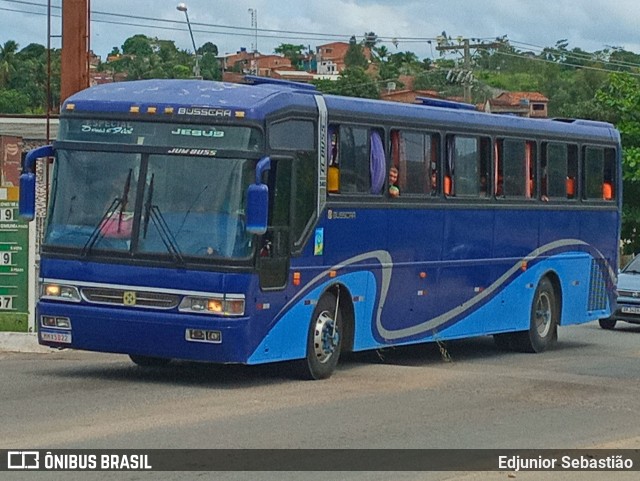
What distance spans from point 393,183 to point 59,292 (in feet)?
14.9

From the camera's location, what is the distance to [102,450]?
10570 millimetres

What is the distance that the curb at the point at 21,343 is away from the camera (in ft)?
60.8

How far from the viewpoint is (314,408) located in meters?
13.3

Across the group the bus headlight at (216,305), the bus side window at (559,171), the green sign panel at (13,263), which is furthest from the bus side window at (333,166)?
the green sign panel at (13,263)

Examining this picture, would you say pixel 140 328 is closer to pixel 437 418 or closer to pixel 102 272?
pixel 102 272

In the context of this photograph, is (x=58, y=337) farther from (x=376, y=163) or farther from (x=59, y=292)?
(x=376, y=163)

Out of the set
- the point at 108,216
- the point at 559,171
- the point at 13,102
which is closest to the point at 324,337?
the point at 108,216

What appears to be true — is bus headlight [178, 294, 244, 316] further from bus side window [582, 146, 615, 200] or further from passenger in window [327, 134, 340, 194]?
bus side window [582, 146, 615, 200]

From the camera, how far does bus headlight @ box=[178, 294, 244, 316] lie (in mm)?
14156

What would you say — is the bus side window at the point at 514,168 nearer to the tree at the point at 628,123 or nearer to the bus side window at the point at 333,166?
the bus side window at the point at 333,166

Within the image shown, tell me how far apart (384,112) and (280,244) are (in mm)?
2950

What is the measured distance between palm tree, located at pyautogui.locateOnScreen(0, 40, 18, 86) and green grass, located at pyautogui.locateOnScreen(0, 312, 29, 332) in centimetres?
8860

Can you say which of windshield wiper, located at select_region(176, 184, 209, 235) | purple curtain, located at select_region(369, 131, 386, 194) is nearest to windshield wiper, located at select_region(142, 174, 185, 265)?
windshield wiper, located at select_region(176, 184, 209, 235)

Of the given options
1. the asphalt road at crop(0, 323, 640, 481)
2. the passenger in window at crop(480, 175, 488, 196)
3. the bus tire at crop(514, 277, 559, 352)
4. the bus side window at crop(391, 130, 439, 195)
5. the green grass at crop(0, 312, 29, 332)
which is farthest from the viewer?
the green grass at crop(0, 312, 29, 332)
